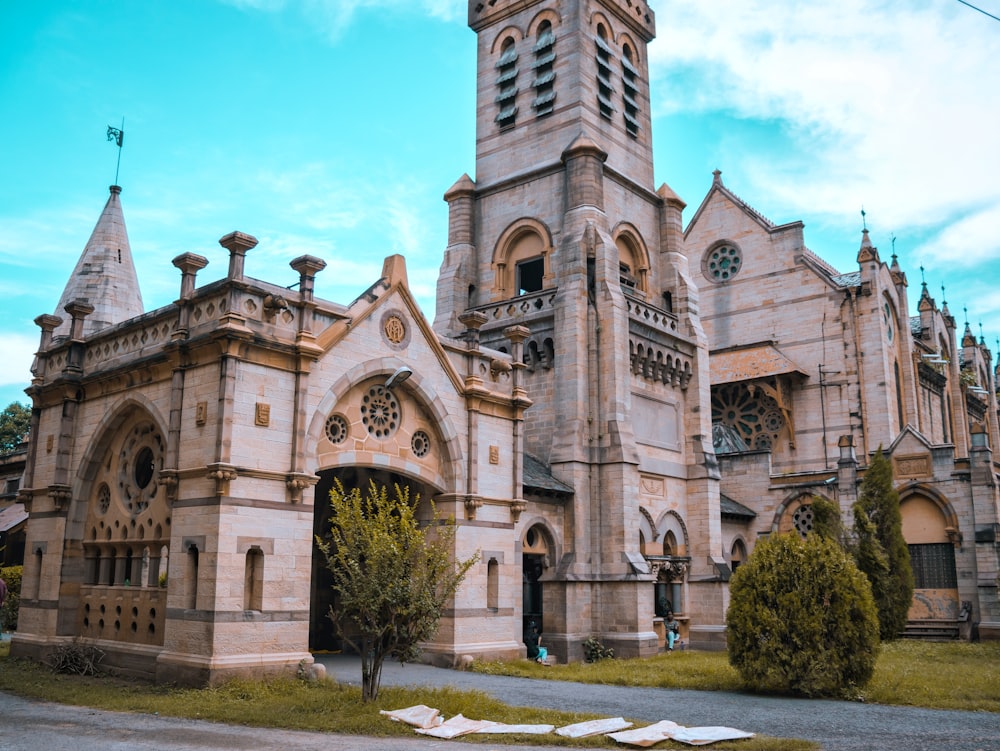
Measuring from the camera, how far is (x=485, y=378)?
23.8m

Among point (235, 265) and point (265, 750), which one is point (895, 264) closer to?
point (235, 265)

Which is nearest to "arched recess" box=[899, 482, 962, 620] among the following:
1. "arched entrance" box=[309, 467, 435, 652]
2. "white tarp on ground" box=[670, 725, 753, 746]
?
"arched entrance" box=[309, 467, 435, 652]

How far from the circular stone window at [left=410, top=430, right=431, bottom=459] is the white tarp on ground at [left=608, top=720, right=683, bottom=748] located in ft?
33.0

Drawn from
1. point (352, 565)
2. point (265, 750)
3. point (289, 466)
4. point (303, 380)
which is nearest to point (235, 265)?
point (303, 380)

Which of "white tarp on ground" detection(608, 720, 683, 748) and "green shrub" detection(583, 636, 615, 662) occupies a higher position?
"white tarp on ground" detection(608, 720, 683, 748)

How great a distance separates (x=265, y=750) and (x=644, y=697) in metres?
8.26

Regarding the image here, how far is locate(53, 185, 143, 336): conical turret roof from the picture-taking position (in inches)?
989

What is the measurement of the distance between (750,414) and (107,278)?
2849 cm

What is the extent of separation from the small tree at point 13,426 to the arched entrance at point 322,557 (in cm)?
3826

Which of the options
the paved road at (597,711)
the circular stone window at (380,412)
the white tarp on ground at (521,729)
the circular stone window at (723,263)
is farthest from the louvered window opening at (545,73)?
the white tarp on ground at (521,729)

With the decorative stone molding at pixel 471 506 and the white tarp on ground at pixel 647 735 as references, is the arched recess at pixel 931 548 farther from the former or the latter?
the white tarp on ground at pixel 647 735

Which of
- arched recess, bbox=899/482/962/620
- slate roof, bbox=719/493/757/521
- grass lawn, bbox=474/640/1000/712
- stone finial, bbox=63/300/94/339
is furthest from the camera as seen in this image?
slate roof, bbox=719/493/757/521

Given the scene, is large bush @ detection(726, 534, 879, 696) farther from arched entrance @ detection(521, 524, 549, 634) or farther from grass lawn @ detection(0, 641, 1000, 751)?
arched entrance @ detection(521, 524, 549, 634)

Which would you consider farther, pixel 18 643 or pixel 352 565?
pixel 18 643
